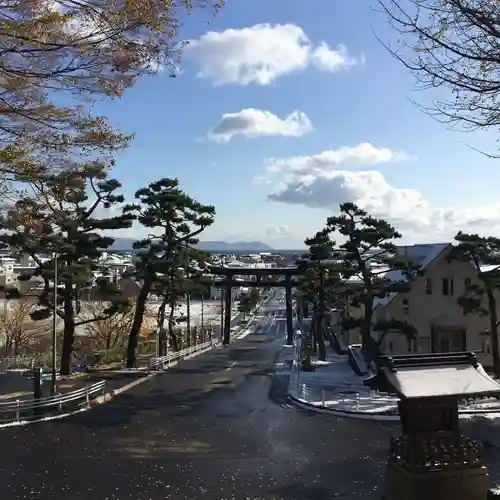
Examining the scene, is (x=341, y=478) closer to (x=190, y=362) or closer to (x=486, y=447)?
(x=486, y=447)

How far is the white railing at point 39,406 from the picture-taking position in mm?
16141

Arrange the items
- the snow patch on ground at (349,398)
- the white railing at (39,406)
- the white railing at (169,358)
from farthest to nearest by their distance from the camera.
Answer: the white railing at (169,358)
the snow patch on ground at (349,398)
the white railing at (39,406)

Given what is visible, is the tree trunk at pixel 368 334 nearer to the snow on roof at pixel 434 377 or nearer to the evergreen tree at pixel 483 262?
the evergreen tree at pixel 483 262

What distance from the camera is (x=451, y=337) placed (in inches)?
1128

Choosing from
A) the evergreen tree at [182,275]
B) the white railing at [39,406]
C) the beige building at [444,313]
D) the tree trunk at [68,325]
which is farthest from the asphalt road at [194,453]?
the beige building at [444,313]

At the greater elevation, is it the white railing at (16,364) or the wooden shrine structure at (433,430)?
the wooden shrine structure at (433,430)

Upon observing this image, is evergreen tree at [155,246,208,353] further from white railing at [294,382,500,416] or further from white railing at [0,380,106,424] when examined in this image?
white railing at [0,380,106,424]

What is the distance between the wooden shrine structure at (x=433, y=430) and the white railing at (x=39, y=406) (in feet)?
35.6

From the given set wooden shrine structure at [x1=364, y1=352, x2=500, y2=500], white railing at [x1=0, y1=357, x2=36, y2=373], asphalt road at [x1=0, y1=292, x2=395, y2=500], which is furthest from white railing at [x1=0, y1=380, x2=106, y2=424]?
white railing at [x1=0, y1=357, x2=36, y2=373]

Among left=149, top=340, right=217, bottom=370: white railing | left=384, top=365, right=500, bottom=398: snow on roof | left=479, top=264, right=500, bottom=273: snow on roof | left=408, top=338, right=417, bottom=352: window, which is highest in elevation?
left=479, top=264, right=500, bottom=273: snow on roof

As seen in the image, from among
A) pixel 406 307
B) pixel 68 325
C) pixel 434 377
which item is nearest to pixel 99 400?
pixel 68 325

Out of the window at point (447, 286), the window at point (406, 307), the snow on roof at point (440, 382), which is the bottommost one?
the snow on roof at point (440, 382)

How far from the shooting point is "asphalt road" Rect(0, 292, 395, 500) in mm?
10746

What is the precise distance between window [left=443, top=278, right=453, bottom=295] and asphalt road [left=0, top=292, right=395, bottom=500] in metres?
12.1
